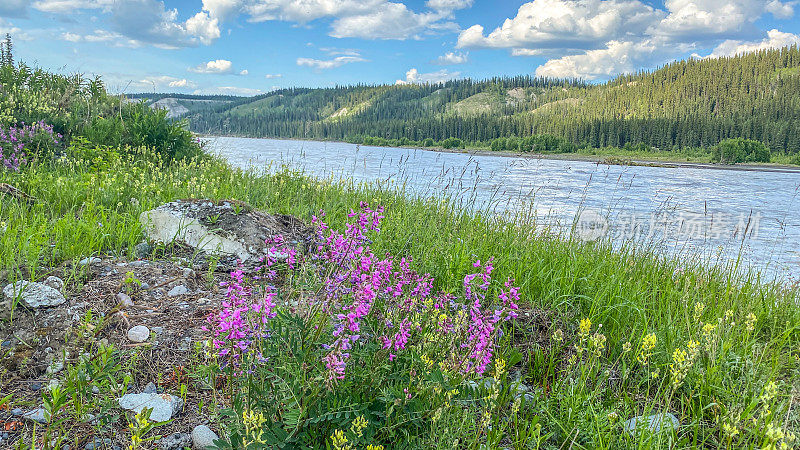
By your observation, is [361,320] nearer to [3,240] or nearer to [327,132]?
[3,240]

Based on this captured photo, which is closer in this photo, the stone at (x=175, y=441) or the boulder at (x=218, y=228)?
the stone at (x=175, y=441)

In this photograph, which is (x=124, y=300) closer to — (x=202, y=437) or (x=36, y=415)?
(x=36, y=415)

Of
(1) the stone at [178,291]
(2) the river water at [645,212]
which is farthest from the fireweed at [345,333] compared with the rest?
(2) the river water at [645,212]

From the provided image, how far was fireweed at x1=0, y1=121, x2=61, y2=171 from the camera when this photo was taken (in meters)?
8.00

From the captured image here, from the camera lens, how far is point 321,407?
2.11 m

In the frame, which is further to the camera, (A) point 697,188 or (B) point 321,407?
(A) point 697,188

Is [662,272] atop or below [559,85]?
below

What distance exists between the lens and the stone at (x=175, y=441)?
2434 mm

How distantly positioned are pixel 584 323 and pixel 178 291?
10.6 ft

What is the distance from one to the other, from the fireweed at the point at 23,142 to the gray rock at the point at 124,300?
5.91 meters

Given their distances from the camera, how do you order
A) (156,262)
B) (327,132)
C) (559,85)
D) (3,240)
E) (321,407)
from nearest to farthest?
(321,407) < (3,240) < (156,262) < (327,132) < (559,85)

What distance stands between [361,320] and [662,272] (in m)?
4.69

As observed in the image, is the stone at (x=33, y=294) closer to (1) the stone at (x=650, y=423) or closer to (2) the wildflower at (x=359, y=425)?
(2) the wildflower at (x=359, y=425)

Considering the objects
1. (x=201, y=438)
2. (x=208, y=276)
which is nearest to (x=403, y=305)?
(x=201, y=438)
